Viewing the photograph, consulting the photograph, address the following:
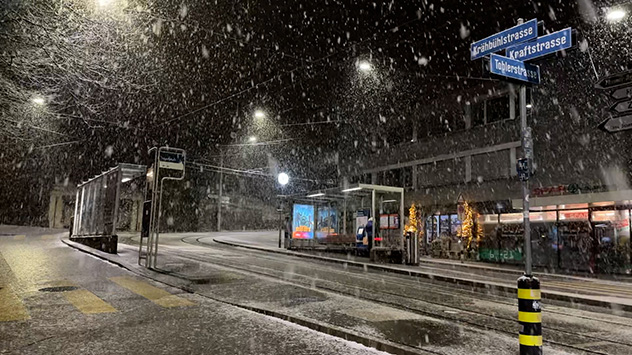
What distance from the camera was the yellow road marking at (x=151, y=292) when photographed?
7.92 m

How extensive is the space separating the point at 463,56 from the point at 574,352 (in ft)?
68.3

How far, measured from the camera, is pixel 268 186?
51.6 meters

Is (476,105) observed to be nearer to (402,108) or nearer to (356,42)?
(402,108)

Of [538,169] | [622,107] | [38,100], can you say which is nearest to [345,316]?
[622,107]

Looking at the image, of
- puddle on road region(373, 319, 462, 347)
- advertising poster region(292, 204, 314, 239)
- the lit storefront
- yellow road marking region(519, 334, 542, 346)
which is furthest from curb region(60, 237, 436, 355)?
the lit storefront

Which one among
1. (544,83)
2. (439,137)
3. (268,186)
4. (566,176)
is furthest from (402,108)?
(268,186)

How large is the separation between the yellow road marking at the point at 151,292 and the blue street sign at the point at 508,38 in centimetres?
634

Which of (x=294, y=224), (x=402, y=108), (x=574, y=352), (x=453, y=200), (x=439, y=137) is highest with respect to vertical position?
(x=402, y=108)

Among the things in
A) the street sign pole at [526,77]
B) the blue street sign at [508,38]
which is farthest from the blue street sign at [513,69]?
the blue street sign at [508,38]

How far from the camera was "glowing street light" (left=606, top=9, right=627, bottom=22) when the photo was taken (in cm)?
1816

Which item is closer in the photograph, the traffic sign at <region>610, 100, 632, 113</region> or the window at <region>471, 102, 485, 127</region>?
the traffic sign at <region>610, 100, 632, 113</region>

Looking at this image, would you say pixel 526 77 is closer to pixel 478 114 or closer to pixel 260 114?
pixel 478 114

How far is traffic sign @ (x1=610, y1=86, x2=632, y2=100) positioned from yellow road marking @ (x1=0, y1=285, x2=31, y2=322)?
32.3ft

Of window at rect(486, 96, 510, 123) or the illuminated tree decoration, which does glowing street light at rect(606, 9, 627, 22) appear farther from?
the illuminated tree decoration
